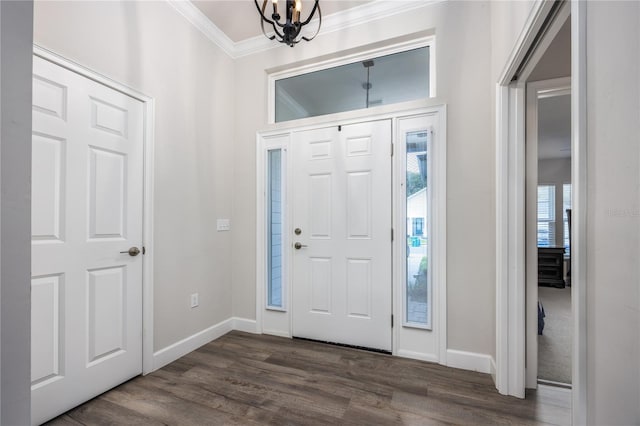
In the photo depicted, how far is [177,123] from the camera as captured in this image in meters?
2.55

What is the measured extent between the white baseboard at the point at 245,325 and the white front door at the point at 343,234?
0.45 metres

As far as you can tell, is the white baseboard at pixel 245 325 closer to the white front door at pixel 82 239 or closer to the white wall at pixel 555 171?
the white front door at pixel 82 239

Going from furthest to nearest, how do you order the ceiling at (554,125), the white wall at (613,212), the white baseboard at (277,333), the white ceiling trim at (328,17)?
the ceiling at (554,125), the white baseboard at (277,333), the white ceiling trim at (328,17), the white wall at (613,212)

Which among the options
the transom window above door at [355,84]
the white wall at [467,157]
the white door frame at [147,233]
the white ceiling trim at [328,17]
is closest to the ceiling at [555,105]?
the white wall at [467,157]

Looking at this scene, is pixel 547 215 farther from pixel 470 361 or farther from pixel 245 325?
pixel 245 325

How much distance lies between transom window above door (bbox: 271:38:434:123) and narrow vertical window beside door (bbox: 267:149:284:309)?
0.49 m

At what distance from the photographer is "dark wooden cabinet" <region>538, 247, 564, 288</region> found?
17.7ft

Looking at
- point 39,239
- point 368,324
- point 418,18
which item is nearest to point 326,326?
point 368,324

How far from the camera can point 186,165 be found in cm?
263

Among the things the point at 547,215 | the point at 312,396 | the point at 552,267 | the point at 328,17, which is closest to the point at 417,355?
the point at 312,396

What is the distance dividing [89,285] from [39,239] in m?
0.41

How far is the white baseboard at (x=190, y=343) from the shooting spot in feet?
7.67

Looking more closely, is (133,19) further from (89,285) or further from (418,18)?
(418,18)

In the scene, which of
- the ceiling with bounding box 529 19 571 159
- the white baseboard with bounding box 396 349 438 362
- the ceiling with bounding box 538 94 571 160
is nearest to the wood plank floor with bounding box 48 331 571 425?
the white baseboard with bounding box 396 349 438 362
